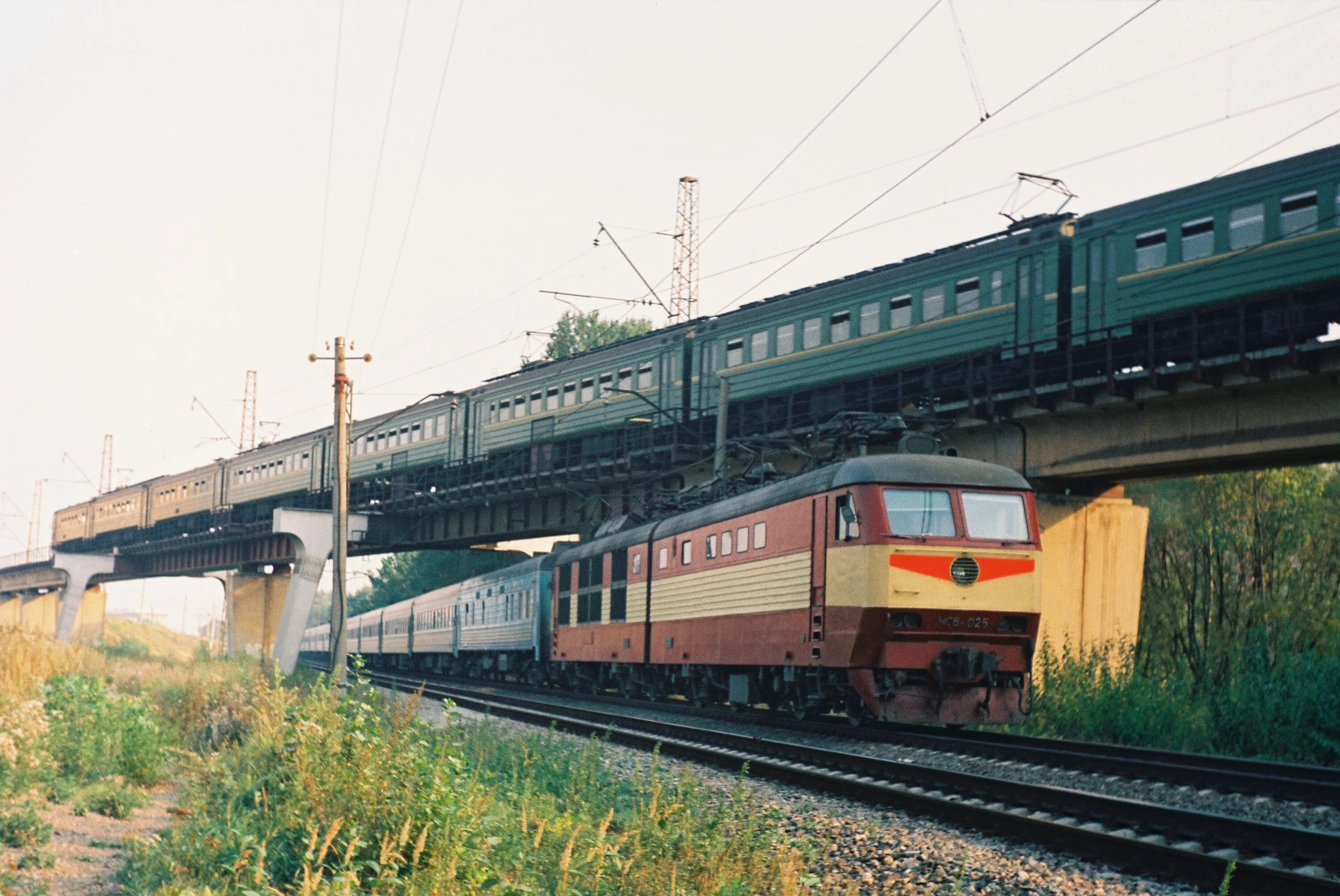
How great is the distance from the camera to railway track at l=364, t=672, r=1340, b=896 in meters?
7.38

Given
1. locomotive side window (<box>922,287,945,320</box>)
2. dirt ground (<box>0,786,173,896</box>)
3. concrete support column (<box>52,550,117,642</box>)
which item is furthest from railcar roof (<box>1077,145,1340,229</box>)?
concrete support column (<box>52,550,117,642</box>)

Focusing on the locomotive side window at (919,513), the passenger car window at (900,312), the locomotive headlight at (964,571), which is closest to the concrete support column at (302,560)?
the passenger car window at (900,312)

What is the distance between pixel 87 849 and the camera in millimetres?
9812

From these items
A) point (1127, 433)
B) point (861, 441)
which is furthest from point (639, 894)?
point (1127, 433)

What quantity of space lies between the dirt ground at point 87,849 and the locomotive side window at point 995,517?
945cm

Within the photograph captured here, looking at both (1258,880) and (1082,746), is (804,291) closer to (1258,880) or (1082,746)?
(1082,746)

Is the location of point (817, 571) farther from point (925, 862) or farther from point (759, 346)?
point (759, 346)

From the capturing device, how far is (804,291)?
94.3ft

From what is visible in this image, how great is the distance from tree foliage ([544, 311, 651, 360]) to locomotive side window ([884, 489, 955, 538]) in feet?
242

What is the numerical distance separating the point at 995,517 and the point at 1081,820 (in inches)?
265

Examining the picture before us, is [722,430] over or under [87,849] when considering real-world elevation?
over

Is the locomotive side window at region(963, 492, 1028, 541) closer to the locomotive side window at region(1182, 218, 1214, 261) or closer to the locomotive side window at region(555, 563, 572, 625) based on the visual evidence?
the locomotive side window at region(1182, 218, 1214, 261)

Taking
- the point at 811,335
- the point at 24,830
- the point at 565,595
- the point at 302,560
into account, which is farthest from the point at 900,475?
the point at 302,560

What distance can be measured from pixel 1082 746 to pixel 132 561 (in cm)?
6993
